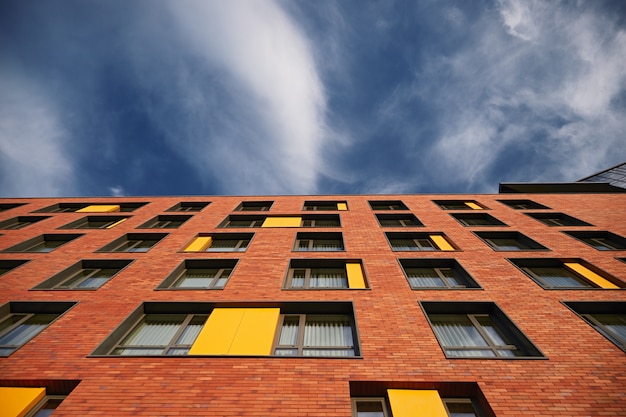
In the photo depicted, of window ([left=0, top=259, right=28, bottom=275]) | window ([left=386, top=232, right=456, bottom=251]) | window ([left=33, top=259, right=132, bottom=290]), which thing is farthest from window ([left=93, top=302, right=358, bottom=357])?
window ([left=0, top=259, right=28, bottom=275])

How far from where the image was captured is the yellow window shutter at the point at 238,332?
669 centimetres

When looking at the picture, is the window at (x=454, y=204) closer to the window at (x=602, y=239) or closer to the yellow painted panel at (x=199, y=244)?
the window at (x=602, y=239)

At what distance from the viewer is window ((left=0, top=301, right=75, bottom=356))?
775cm

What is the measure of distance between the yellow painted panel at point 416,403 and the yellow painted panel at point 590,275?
7839mm

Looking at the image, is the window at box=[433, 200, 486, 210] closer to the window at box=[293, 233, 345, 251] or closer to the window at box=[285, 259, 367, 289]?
the window at box=[293, 233, 345, 251]

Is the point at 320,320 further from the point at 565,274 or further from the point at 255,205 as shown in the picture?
the point at 255,205

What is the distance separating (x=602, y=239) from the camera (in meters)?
12.5

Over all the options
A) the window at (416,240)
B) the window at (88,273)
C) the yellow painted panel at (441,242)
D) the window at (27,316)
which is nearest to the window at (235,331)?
the window at (27,316)

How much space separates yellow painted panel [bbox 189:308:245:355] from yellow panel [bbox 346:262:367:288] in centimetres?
372

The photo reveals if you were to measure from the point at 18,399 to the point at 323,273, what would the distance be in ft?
27.0

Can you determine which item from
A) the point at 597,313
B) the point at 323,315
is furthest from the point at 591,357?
the point at 323,315

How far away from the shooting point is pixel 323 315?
8.13 m

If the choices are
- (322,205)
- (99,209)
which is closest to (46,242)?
(99,209)

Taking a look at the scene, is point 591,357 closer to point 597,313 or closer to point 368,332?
point 597,313
